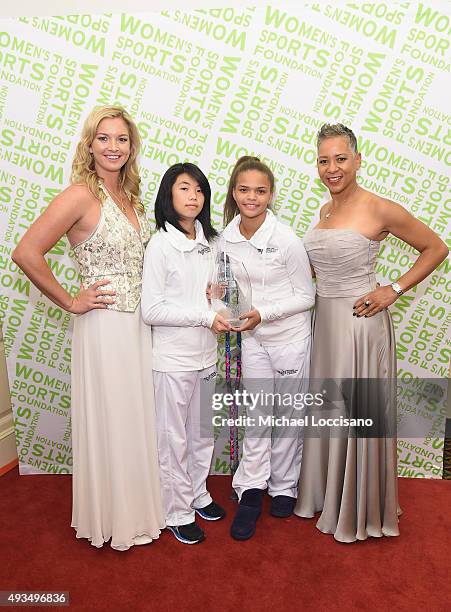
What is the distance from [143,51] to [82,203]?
105 centimetres

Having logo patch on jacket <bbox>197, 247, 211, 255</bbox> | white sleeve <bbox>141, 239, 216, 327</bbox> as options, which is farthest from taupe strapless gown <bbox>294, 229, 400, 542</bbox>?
white sleeve <bbox>141, 239, 216, 327</bbox>

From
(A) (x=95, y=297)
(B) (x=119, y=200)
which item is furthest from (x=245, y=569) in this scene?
(B) (x=119, y=200)

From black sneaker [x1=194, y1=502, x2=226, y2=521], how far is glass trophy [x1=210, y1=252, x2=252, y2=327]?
3.10ft

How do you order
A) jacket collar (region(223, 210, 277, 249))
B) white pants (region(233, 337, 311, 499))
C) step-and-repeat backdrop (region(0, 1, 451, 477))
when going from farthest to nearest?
step-and-repeat backdrop (region(0, 1, 451, 477)) < white pants (region(233, 337, 311, 499)) < jacket collar (region(223, 210, 277, 249))

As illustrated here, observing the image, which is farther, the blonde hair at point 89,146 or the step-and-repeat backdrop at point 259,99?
the step-and-repeat backdrop at point 259,99

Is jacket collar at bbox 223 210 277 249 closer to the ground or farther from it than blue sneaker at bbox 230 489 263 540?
farther from it

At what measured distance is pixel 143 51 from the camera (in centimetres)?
279

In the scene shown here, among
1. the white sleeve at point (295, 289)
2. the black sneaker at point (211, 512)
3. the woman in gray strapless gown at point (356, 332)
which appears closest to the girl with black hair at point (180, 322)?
the black sneaker at point (211, 512)

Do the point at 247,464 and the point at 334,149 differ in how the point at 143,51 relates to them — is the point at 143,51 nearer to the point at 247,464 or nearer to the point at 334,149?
the point at 334,149

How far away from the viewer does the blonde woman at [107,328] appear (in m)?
2.25

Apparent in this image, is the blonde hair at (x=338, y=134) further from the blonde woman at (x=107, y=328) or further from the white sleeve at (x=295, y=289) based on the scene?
the blonde woman at (x=107, y=328)

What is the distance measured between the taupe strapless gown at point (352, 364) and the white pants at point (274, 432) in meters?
0.12

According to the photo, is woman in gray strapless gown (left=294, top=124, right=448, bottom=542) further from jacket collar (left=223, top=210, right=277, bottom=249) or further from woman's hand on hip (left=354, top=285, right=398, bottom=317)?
jacket collar (left=223, top=210, right=277, bottom=249)

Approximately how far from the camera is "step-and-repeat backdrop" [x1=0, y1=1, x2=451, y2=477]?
2.72m
